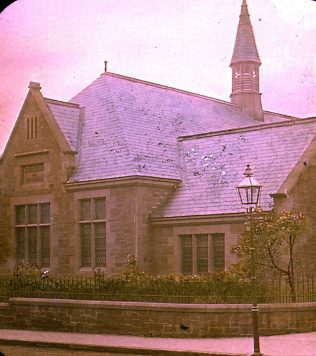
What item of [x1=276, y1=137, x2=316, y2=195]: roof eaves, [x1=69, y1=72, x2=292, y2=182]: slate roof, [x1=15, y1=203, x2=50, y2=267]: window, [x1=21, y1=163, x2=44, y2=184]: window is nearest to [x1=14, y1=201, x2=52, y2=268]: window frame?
[x1=15, y1=203, x2=50, y2=267]: window

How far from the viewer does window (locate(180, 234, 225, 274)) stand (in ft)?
93.2

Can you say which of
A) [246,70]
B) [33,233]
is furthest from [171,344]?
[246,70]

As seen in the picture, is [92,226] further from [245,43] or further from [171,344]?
[245,43]

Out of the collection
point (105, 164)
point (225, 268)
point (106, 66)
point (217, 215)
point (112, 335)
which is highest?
point (106, 66)

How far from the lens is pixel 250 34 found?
47.3 metres

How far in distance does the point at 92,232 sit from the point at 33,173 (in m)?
4.67

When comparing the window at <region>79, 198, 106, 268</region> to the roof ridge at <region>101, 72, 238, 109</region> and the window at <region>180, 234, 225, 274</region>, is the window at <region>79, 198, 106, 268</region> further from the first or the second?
the roof ridge at <region>101, 72, 238, 109</region>

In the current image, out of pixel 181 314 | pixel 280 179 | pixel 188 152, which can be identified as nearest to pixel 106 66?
pixel 188 152

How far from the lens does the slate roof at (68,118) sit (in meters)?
33.0

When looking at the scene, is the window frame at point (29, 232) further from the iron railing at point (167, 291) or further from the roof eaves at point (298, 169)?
the roof eaves at point (298, 169)

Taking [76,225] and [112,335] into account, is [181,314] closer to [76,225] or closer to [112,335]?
[112,335]

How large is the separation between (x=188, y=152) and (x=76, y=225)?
5651mm

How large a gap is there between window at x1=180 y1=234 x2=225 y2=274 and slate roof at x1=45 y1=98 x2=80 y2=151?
6.85 meters

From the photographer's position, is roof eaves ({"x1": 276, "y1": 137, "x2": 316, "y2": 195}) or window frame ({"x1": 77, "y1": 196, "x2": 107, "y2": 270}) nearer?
roof eaves ({"x1": 276, "y1": 137, "x2": 316, "y2": 195})
